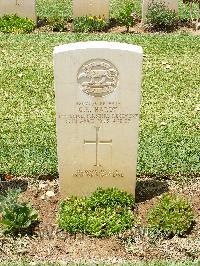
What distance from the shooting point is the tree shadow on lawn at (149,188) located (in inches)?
278

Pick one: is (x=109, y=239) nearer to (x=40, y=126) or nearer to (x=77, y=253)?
(x=77, y=253)

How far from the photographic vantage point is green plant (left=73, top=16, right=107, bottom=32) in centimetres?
1285

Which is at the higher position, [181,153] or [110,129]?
[110,129]

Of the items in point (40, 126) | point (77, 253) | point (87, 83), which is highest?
point (87, 83)

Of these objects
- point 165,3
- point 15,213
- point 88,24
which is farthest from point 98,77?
point 165,3

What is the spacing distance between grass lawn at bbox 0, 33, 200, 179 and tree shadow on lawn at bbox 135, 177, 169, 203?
0.16m

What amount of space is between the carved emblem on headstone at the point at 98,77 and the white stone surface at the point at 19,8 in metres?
7.25

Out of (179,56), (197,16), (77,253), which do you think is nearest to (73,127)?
(77,253)

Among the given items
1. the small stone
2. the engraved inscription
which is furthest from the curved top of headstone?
the small stone

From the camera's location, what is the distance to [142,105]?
9453 mm

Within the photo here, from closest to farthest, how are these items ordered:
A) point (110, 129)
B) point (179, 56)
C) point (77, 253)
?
point (77, 253), point (110, 129), point (179, 56)

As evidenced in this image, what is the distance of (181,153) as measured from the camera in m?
7.97

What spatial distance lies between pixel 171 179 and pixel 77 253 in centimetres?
184

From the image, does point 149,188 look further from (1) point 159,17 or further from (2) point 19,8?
(2) point 19,8
